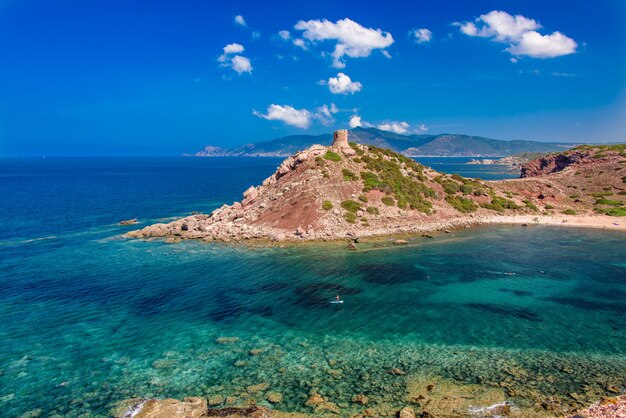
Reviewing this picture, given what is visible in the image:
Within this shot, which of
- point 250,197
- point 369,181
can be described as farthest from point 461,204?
point 250,197

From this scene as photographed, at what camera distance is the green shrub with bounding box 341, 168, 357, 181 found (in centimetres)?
7884

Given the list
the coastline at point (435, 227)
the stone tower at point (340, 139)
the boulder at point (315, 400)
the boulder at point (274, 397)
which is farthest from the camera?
the stone tower at point (340, 139)

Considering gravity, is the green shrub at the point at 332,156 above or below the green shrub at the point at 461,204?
above

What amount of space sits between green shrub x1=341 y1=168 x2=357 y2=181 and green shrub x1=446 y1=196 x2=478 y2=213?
22.6 meters

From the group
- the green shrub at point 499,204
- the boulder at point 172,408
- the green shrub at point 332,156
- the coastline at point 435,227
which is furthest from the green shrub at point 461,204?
the boulder at point 172,408

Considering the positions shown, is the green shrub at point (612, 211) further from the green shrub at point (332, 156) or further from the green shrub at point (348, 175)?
the green shrub at point (332, 156)

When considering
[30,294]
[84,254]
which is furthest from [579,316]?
[84,254]

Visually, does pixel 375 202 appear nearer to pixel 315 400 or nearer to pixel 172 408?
pixel 315 400

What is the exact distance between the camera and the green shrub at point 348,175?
78.8m

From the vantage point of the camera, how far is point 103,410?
74.2 ft

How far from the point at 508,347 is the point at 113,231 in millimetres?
68938

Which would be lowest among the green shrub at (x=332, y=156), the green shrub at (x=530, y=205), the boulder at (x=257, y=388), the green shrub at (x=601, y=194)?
the boulder at (x=257, y=388)

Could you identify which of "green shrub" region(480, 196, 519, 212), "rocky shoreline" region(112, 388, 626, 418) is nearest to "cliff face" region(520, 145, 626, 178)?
"green shrub" region(480, 196, 519, 212)

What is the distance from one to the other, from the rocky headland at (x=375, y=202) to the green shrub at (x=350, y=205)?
0.65ft
